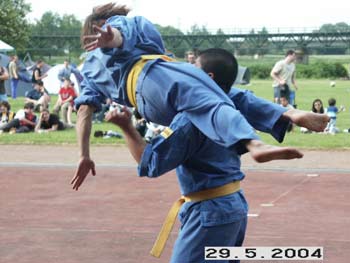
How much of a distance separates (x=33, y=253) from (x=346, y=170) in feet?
21.1

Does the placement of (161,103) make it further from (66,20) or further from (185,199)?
(66,20)

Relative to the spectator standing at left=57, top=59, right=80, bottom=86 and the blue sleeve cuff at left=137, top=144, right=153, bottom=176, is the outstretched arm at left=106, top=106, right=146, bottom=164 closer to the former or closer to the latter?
the blue sleeve cuff at left=137, top=144, right=153, bottom=176

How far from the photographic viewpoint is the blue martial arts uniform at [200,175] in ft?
13.6

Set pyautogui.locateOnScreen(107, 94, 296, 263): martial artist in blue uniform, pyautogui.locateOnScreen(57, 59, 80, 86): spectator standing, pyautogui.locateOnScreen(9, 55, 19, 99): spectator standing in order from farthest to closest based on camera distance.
A: pyautogui.locateOnScreen(9, 55, 19, 99): spectator standing < pyautogui.locateOnScreen(57, 59, 80, 86): spectator standing < pyautogui.locateOnScreen(107, 94, 296, 263): martial artist in blue uniform

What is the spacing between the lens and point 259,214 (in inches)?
374

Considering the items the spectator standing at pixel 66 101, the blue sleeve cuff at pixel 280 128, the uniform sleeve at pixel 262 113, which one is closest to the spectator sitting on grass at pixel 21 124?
the spectator standing at pixel 66 101

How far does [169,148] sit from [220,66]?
1.89 ft

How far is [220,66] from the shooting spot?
174 inches

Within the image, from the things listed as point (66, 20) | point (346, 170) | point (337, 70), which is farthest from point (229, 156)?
point (66, 20)

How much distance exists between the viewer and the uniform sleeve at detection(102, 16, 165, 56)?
429 cm

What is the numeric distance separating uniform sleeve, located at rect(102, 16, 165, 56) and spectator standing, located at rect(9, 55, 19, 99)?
1012 inches

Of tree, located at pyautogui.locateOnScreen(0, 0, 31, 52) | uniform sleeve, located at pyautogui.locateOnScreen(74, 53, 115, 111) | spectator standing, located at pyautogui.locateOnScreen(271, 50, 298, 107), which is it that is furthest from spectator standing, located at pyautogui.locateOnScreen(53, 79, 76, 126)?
tree, located at pyautogui.locateOnScreen(0, 0, 31, 52)

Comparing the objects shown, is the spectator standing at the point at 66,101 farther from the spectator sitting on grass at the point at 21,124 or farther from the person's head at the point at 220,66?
the person's head at the point at 220,66
